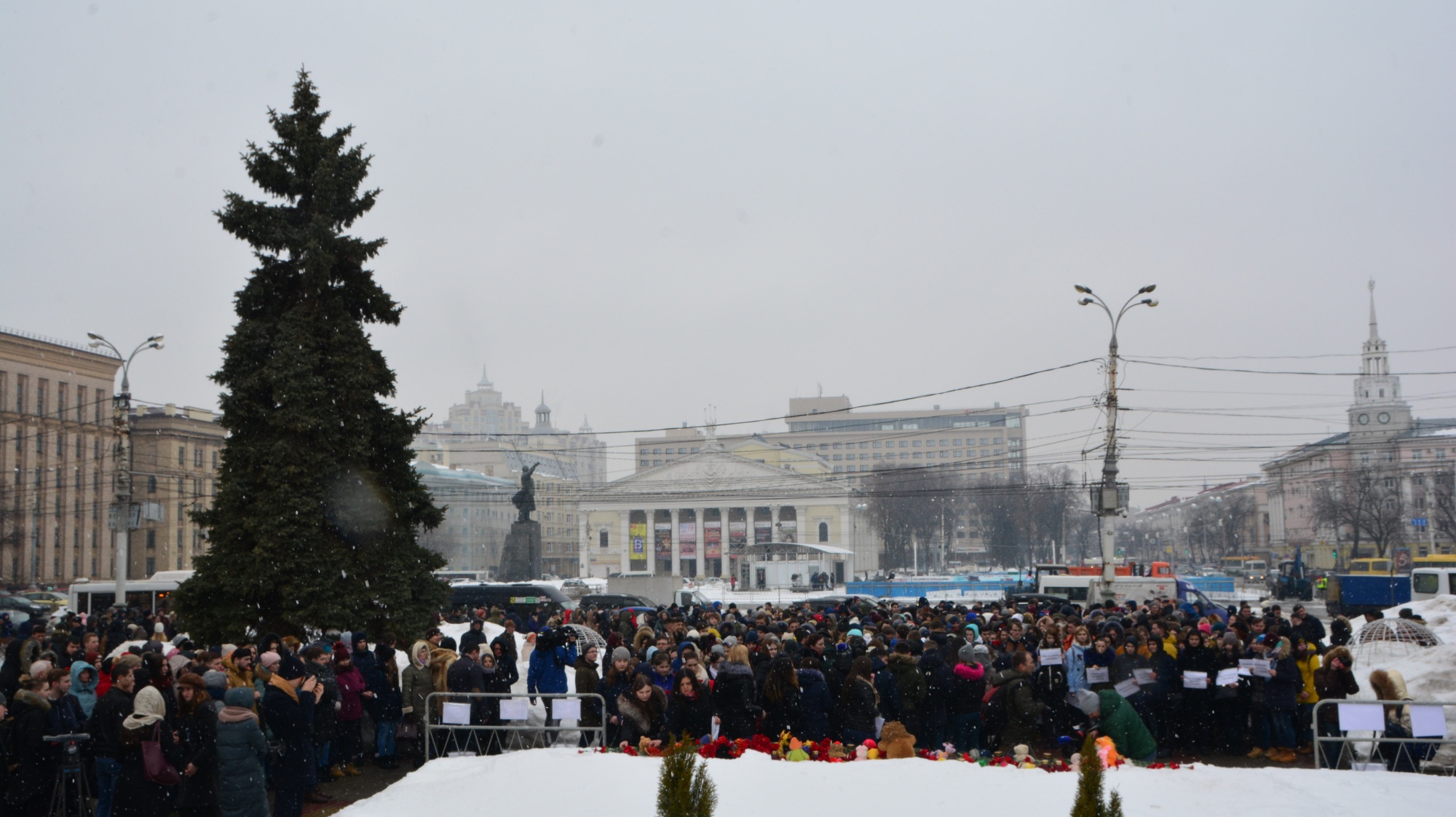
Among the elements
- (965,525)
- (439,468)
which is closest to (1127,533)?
(965,525)

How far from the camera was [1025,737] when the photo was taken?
39.5 feet

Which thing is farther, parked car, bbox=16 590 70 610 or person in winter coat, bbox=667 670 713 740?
parked car, bbox=16 590 70 610

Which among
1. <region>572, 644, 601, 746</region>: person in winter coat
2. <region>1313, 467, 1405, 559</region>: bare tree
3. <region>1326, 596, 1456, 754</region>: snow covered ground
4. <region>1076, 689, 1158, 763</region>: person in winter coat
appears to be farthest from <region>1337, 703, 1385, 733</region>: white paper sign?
<region>1313, 467, 1405, 559</region>: bare tree

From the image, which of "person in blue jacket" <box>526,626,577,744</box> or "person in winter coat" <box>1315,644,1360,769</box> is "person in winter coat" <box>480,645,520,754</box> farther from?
"person in winter coat" <box>1315,644,1360,769</box>

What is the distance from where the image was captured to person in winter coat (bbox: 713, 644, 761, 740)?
37.3ft

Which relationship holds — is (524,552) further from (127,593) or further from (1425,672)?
(1425,672)

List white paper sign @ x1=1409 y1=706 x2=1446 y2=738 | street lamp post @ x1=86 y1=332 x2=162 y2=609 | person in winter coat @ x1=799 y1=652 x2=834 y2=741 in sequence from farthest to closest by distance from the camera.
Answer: street lamp post @ x1=86 y1=332 x2=162 y2=609, person in winter coat @ x1=799 y1=652 x2=834 y2=741, white paper sign @ x1=1409 y1=706 x2=1446 y2=738

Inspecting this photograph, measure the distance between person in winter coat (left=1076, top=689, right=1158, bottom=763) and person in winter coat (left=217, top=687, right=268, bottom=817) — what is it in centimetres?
677

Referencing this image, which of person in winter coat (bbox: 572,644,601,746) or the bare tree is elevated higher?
the bare tree

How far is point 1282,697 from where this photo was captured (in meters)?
13.5

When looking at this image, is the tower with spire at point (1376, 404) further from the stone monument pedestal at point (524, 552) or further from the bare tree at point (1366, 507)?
the stone monument pedestal at point (524, 552)

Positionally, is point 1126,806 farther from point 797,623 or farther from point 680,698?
point 797,623

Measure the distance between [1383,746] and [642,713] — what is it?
22.8ft

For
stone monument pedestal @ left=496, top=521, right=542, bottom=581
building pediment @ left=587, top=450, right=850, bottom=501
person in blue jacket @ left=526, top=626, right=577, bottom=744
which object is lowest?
person in blue jacket @ left=526, top=626, right=577, bottom=744
